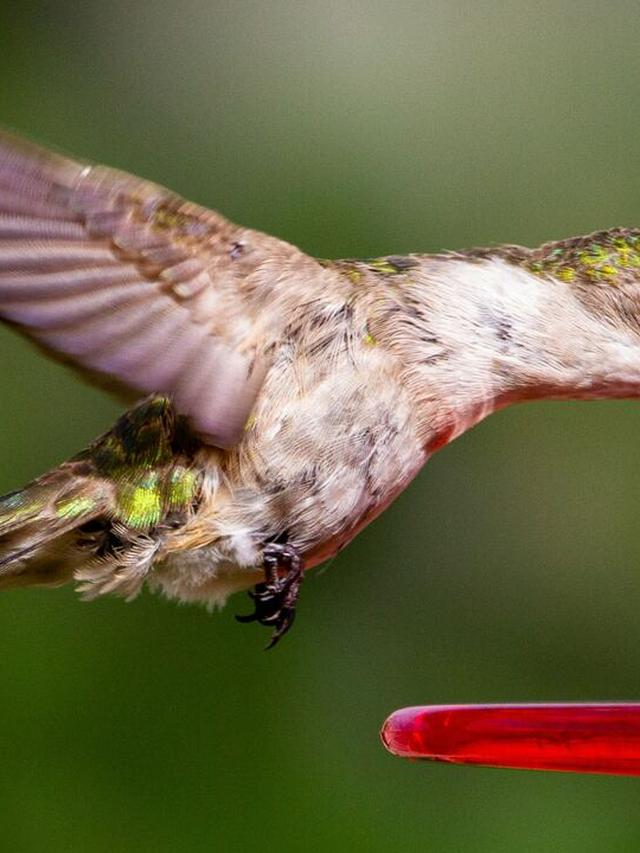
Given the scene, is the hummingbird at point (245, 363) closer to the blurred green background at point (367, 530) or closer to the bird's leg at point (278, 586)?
the bird's leg at point (278, 586)

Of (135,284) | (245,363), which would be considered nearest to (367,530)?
(245,363)

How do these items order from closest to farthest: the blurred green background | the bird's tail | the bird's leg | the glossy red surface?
1. the glossy red surface
2. the bird's leg
3. the bird's tail
4. the blurred green background

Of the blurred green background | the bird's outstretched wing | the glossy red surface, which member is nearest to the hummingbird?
the bird's outstretched wing

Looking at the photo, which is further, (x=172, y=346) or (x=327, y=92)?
(x=327, y=92)

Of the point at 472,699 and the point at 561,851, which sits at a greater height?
the point at 472,699

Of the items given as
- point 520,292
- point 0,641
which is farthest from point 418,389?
point 0,641

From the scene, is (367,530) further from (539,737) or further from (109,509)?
(539,737)

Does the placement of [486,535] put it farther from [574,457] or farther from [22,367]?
[22,367]

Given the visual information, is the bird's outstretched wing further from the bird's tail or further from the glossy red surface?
the glossy red surface
